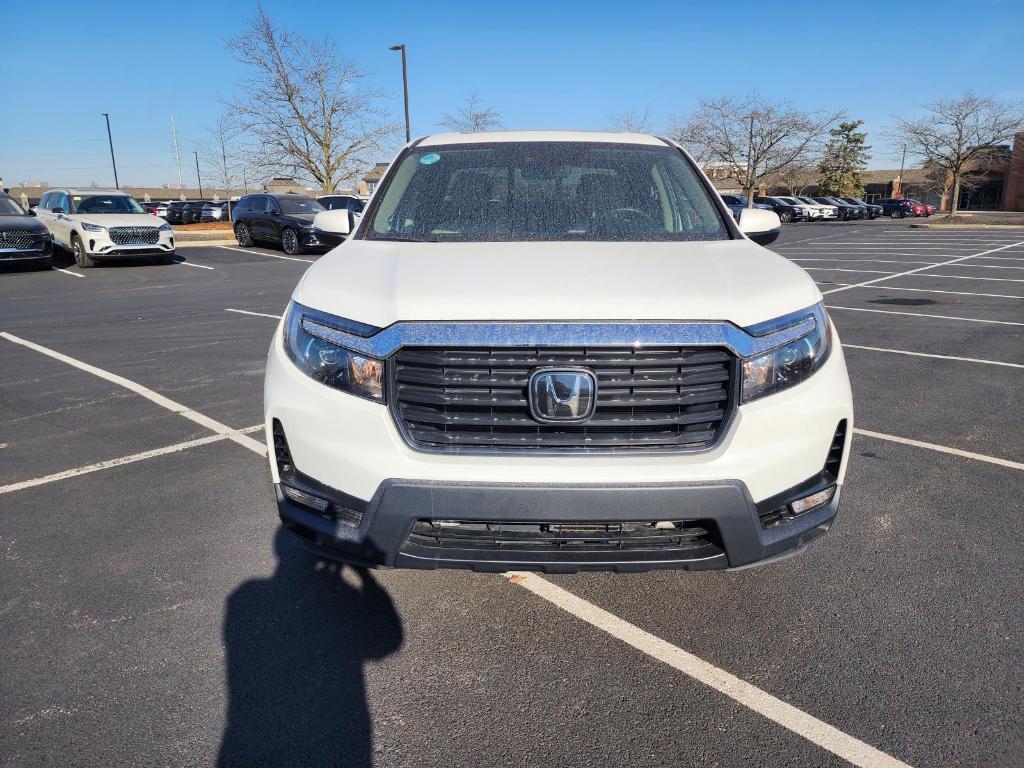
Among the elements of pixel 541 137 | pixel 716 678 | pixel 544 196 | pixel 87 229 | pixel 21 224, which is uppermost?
pixel 541 137

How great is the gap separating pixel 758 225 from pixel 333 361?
7.98 ft

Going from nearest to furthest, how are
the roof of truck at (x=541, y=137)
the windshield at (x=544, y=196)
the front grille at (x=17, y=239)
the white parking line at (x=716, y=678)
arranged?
1. the white parking line at (x=716, y=678)
2. the windshield at (x=544, y=196)
3. the roof of truck at (x=541, y=137)
4. the front grille at (x=17, y=239)

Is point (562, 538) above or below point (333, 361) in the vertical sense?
below

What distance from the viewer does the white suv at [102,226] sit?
634 inches

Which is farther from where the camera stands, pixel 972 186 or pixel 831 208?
pixel 972 186

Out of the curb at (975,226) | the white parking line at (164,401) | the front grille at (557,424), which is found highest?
the front grille at (557,424)

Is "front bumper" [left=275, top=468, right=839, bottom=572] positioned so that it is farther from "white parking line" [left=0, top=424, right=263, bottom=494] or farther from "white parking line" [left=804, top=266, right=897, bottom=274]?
"white parking line" [left=804, top=266, right=897, bottom=274]

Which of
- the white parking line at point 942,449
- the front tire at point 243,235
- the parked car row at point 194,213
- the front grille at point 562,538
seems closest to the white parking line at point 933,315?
the white parking line at point 942,449

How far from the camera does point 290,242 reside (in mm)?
20266

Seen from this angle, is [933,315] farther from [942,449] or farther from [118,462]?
[118,462]

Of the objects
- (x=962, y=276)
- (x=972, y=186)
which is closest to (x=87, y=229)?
(x=962, y=276)

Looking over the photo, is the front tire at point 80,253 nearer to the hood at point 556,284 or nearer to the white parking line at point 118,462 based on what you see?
the white parking line at point 118,462

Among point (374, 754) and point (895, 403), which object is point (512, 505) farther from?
point (895, 403)

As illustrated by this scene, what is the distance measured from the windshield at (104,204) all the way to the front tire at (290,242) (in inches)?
152
